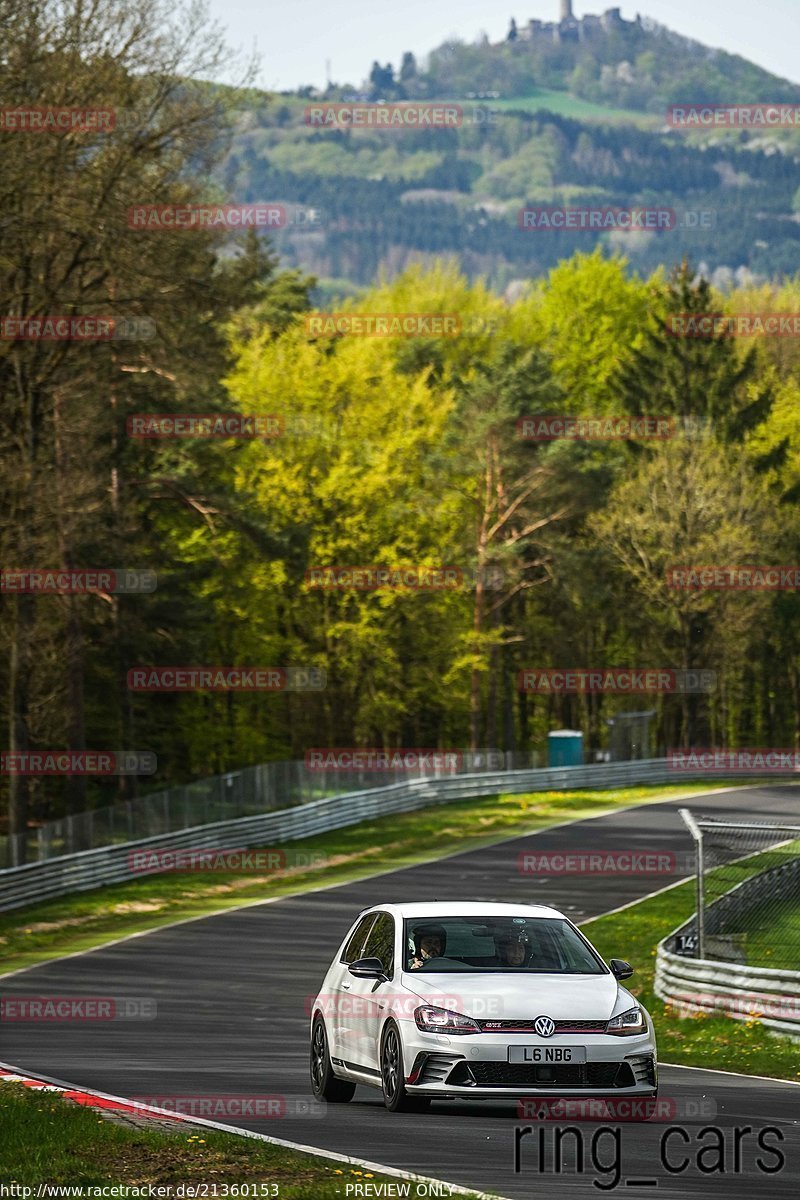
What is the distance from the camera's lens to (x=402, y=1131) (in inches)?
443

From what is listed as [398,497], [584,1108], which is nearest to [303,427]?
[398,497]

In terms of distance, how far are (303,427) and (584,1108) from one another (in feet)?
174

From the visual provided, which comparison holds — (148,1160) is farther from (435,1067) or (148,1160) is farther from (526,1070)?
(526,1070)

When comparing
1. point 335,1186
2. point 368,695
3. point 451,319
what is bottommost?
point 368,695

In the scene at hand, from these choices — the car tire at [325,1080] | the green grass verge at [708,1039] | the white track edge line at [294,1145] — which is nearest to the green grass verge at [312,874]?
the green grass verge at [708,1039]

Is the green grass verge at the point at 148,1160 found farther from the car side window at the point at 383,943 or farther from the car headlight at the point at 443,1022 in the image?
the car side window at the point at 383,943

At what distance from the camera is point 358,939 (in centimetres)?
1369

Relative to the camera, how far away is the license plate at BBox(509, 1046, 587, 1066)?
11.3 m

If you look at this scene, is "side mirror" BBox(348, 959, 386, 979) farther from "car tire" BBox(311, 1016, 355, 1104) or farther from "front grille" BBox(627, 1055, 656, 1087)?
"front grille" BBox(627, 1055, 656, 1087)

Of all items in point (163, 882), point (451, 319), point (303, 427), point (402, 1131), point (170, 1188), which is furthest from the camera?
point (451, 319)

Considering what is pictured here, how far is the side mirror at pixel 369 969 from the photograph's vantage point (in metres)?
12.5

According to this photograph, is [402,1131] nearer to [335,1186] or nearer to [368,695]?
[335,1186]

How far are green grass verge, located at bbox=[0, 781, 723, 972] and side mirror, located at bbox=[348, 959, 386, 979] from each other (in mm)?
16689

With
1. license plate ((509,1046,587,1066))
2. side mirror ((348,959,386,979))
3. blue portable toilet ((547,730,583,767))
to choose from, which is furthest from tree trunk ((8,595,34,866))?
license plate ((509,1046,587,1066))
